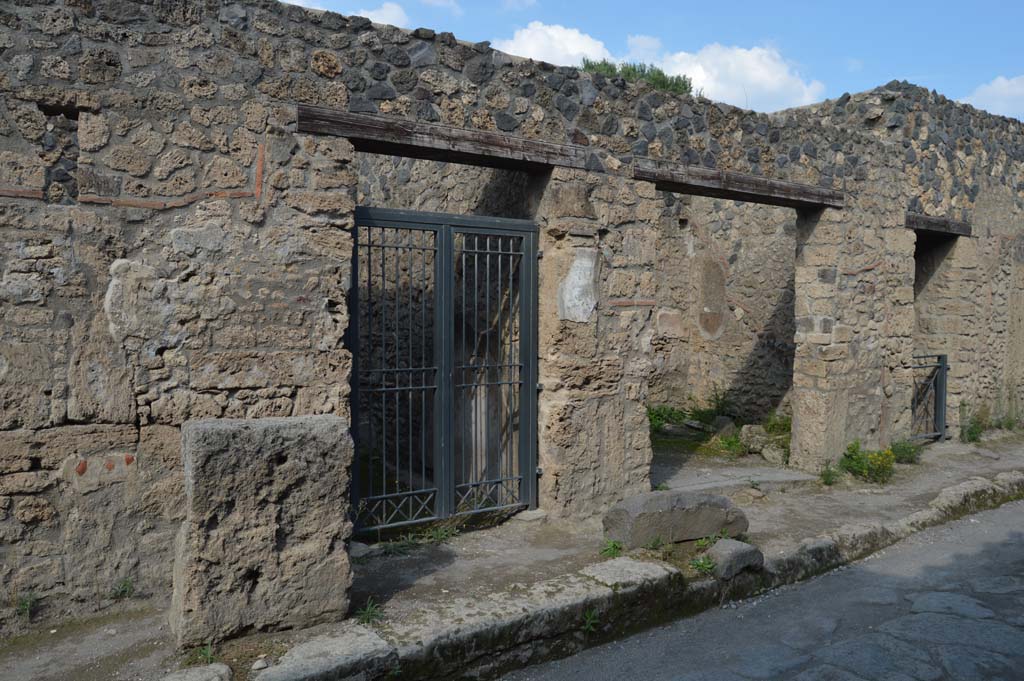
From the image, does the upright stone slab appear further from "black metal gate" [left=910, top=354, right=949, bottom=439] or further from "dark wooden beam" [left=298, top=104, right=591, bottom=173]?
"black metal gate" [left=910, top=354, right=949, bottom=439]

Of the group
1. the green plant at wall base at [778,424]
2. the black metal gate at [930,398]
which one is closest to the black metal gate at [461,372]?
the green plant at wall base at [778,424]

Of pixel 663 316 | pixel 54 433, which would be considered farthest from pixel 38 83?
pixel 663 316

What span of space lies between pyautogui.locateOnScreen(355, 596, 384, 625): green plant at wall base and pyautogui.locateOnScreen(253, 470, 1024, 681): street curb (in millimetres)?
70

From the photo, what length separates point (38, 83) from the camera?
3459 mm

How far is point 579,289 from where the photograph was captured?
507 centimetres

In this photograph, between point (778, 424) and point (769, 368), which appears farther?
point (769, 368)

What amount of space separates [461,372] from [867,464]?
384 centimetres

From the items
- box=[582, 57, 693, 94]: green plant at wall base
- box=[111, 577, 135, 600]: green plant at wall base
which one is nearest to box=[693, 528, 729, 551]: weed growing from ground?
box=[111, 577, 135, 600]: green plant at wall base

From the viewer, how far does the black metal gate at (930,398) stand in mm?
8336

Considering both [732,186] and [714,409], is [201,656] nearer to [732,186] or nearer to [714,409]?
[732,186]

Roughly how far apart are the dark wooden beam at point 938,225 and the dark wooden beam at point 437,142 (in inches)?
169

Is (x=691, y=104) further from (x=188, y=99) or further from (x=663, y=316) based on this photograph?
(x=663, y=316)

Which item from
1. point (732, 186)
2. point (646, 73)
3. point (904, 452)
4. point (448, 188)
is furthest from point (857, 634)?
point (646, 73)

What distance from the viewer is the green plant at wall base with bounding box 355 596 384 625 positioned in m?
3.28
